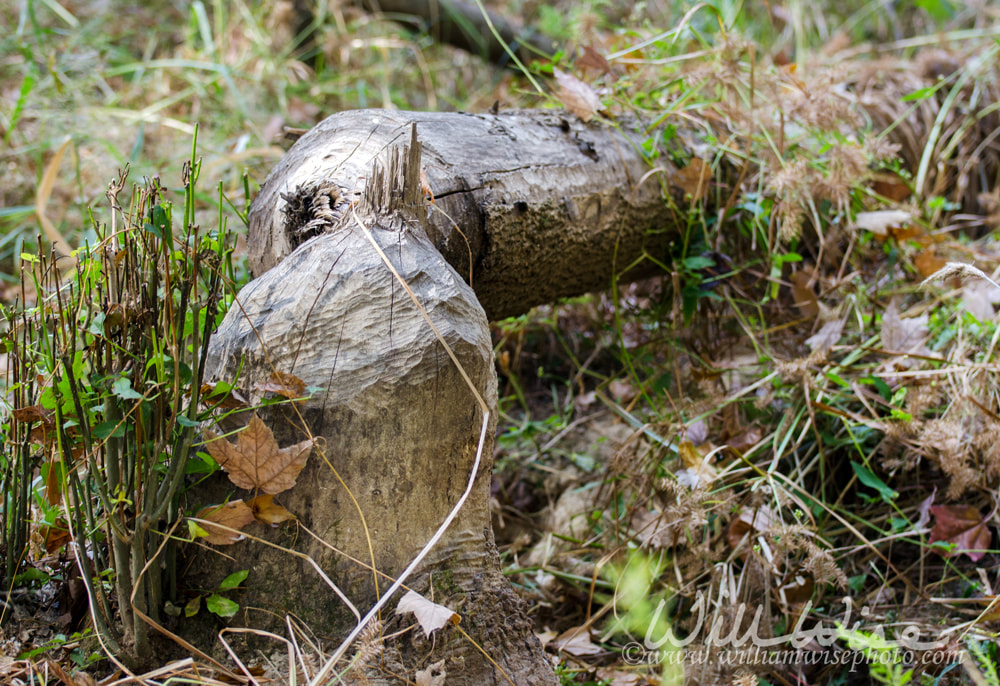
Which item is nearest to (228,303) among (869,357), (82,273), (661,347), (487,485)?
(82,273)

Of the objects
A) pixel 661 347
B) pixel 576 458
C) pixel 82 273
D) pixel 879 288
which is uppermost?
pixel 82 273

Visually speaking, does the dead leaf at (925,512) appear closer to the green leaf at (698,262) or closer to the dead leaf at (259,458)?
the green leaf at (698,262)

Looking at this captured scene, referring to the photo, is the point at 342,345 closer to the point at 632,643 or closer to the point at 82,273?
the point at 82,273

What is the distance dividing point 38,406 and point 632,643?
1.28 meters

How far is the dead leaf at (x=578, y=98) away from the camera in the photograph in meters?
1.96

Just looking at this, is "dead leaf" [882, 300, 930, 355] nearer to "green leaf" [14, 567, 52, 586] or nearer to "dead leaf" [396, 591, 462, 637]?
"dead leaf" [396, 591, 462, 637]

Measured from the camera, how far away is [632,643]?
1.57 metres

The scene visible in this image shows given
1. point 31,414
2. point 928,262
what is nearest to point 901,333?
point 928,262

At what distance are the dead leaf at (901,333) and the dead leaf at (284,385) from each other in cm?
158

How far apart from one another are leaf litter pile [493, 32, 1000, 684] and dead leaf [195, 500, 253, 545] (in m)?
0.78

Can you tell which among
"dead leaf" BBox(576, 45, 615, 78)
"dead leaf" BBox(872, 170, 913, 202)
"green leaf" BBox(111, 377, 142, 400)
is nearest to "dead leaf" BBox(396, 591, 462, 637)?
"green leaf" BBox(111, 377, 142, 400)

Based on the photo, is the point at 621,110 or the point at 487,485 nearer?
the point at 487,485

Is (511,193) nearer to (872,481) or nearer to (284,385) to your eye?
(284,385)

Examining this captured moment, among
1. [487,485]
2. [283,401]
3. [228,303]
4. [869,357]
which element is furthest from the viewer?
[869,357]
